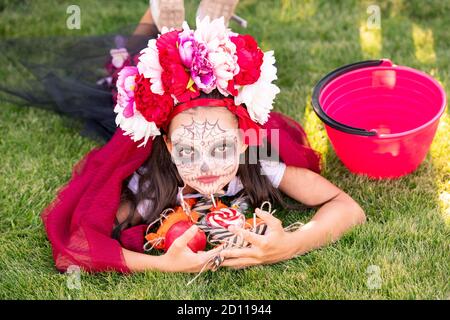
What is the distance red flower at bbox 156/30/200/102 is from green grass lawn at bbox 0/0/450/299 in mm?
570

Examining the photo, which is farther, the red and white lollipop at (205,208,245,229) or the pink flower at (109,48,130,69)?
the pink flower at (109,48,130,69)

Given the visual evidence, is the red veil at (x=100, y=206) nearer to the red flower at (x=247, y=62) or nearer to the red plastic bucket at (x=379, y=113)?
the red plastic bucket at (x=379, y=113)

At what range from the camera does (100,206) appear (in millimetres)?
2303

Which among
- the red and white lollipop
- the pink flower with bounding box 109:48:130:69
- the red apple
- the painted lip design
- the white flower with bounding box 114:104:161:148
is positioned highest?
the white flower with bounding box 114:104:161:148

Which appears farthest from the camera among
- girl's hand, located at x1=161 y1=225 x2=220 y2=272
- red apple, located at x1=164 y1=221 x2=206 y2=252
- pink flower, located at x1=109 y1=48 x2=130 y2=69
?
pink flower, located at x1=109 y1=48 x2=130 y2=69

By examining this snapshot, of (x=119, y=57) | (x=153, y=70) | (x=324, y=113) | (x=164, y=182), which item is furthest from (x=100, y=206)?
(x=119, y=57)

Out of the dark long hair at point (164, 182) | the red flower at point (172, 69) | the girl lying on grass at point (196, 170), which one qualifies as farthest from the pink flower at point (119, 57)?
the red flower at point (172, 69)

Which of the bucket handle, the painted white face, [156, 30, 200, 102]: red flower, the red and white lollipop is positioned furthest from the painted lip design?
the bucket handle

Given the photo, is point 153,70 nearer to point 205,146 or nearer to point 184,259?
point 205,146

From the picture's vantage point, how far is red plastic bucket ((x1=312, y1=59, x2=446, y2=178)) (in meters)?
2.42

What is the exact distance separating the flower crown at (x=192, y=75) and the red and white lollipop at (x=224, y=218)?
0.35 m

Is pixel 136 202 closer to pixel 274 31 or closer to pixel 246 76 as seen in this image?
pixel 246 76

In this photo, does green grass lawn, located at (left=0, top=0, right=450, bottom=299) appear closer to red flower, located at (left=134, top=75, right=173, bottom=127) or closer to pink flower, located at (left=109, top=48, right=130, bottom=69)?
pink flower, located at (left=109, top=48, right=130, bottom=69)

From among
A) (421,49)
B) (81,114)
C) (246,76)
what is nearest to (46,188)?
(81,114)
